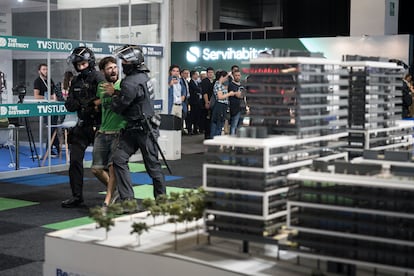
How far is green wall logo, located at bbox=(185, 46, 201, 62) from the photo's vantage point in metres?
19.8

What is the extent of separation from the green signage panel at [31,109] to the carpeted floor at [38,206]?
814mm

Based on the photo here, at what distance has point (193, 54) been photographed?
1986cm

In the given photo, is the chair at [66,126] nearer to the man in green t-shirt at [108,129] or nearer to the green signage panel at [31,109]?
the green signage panel at [31,109]

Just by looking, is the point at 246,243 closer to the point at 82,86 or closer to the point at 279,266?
the point at 279,266

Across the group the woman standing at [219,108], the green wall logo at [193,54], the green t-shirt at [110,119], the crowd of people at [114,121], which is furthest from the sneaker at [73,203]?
the green wall logo at [193,54]

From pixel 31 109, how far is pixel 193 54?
10.6 m

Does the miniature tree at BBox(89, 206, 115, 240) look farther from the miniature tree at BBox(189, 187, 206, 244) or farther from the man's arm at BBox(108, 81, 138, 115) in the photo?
the man's arm at BBox(108, 81, 138, 115)

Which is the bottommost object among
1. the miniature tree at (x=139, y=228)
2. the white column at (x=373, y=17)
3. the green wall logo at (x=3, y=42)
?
the miniature tree at (x=139, y=228)

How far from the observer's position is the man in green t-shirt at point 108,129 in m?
6.62

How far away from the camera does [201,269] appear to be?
8.36 feet

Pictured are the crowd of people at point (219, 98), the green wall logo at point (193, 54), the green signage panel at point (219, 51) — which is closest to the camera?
the crowd of people at point (219, 98)

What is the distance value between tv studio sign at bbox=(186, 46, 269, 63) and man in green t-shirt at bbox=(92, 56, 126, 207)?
11.2m

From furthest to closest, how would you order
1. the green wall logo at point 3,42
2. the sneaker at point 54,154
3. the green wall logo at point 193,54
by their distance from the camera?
the green wall logo at point 193,54 → the sneaker at point 54,154 → the green wall logo at point 3,42

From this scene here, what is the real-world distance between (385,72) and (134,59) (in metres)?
3.00
